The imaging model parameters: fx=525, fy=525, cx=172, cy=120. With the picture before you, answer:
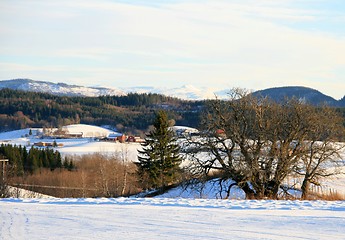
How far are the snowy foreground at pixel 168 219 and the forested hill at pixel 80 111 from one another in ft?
403

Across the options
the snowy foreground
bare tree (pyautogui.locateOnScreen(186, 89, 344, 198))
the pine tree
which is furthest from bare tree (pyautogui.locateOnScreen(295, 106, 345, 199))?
the pine tree

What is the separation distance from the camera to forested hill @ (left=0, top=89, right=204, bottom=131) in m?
156

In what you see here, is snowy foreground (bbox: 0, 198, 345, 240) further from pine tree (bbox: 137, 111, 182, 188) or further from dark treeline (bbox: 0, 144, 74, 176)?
dark treeline (bbox: 0, 144, 74, 176)

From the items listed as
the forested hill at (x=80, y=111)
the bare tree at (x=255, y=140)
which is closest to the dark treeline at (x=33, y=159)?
the bare tree at (x=255, y=140)

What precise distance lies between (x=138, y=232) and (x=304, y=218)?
394 centimetres

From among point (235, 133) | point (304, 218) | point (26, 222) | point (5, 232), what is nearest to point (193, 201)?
point (304, 218)

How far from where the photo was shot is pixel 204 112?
24.5 metres

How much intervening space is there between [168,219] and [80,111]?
168871mm

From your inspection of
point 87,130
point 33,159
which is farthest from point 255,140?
point 87,130

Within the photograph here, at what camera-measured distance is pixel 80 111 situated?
6993 inches

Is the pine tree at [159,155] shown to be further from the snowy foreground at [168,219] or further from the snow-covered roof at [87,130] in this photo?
the snow-covered roof at [87,130]

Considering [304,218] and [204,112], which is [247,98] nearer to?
[204,112]

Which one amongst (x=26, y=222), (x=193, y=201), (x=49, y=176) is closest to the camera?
(x=26, y=222)

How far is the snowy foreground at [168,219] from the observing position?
10102 millimetres
